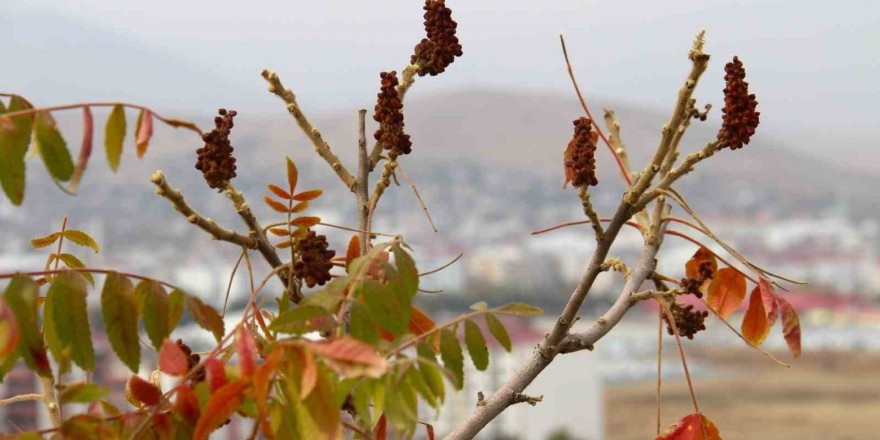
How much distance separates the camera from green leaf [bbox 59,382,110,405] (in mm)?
633

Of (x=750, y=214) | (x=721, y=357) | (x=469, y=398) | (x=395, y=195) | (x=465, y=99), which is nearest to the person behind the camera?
(x=469, y=398)

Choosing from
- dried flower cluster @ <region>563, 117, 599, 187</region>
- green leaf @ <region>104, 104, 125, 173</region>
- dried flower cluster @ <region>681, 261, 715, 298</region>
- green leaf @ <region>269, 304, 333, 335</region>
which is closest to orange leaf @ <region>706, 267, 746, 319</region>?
dried flower cluster @ <region>681, 261, 715, 298</region>

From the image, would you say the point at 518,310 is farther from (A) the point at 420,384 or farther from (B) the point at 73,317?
(B) the point at 73,317

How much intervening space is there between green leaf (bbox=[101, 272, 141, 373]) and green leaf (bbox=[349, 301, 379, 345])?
134 mm

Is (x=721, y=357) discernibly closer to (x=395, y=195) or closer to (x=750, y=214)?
(x=750, y=214)

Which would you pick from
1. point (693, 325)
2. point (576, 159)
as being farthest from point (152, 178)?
point (693, 325)

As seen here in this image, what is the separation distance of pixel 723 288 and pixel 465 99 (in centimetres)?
7660

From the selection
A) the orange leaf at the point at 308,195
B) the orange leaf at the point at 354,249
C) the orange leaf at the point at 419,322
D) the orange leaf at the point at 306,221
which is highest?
the orange leaf at the point at 308,195

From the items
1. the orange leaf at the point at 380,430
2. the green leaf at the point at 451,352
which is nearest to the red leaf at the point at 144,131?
the green leaf at the point at 451,352

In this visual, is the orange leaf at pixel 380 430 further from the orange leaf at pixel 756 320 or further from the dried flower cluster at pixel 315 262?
the orange leaf at pixel 756 320

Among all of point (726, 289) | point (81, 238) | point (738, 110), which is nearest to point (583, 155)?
point (738, 110)

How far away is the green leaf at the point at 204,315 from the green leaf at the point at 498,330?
0.17 meters

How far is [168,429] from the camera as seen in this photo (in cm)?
67

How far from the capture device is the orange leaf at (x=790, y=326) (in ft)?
2.63
